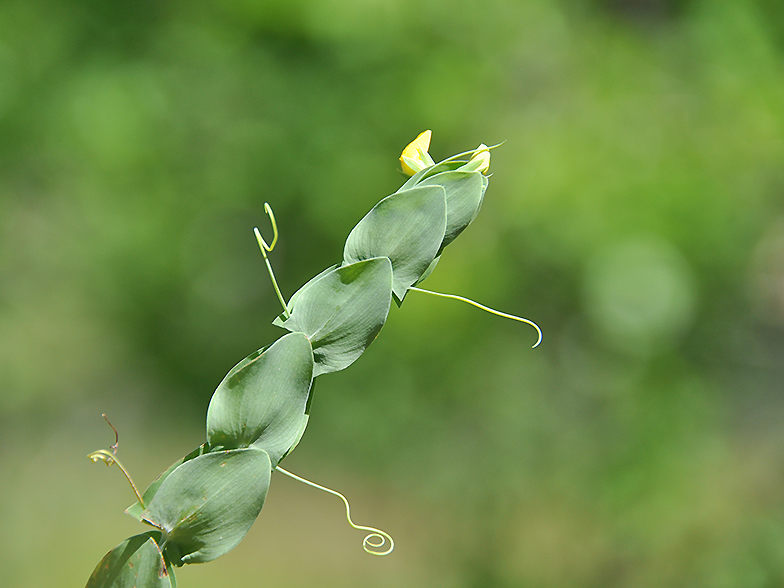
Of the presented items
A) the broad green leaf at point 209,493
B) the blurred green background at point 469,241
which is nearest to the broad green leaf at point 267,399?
the broad green leaf at point 209,493

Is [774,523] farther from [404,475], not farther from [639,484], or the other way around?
[404,475]

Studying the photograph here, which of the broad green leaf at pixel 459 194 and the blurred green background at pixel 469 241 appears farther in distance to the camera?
the blurred green background at pixel 469 241

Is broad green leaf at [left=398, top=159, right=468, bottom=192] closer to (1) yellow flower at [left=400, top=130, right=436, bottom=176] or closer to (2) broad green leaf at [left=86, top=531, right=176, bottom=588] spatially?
(1) yellow flower at [left=400, top=130, right=436, bottom=176]

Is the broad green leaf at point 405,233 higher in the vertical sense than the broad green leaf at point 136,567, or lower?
higher

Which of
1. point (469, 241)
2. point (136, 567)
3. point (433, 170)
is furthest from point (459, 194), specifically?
point (469, 241)

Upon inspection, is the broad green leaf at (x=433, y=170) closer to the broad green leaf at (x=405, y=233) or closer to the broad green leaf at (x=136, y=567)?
the broad green leaf at (x=405, y=233)

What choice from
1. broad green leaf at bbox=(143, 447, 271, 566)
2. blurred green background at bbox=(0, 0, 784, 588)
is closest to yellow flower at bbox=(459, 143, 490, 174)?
broad green leaf at bbox=(143, 447, 271, 566)
